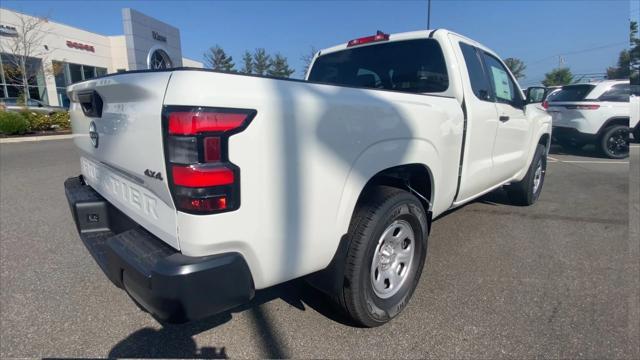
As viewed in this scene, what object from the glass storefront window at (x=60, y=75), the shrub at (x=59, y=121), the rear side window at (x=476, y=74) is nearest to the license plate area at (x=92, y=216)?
the rear side window at (x=476, y=74)

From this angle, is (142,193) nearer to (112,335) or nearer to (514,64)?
(112,335)

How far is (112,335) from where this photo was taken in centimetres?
224

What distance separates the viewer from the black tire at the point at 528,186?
15.2 ft

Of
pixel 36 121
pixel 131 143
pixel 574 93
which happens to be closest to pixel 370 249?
pixel 131 143

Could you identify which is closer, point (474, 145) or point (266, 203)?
point (266, 203)

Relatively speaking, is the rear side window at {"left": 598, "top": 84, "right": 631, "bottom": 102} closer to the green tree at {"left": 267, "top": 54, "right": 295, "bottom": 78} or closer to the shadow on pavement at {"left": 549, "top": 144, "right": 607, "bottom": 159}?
the shadow on pavement at {"left": 549, "top": 144, "right": 607, "bottom": 159}

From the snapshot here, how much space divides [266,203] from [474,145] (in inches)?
83.9

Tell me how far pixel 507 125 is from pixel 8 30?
33.1 metres

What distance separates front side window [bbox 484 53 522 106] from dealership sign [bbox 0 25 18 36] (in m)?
32.3

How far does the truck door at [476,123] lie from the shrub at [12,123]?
15359 millimetres

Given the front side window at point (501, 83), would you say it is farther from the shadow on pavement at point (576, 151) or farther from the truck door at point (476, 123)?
the shadow on pavement at point (576, 151)

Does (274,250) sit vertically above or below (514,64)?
below

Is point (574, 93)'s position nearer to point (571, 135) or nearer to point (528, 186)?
point (571, 135)

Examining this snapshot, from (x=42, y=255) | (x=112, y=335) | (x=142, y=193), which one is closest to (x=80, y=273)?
(x=42, y=255)
